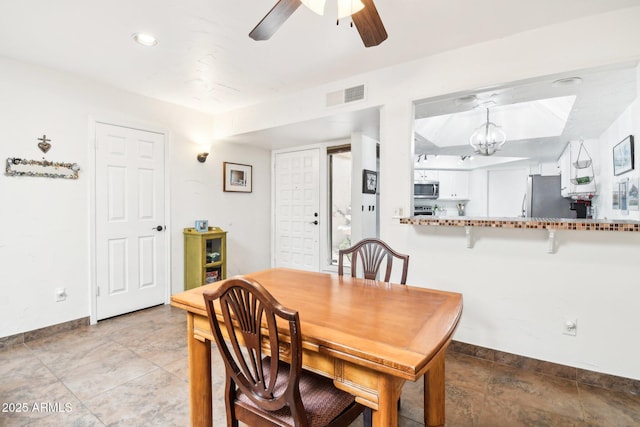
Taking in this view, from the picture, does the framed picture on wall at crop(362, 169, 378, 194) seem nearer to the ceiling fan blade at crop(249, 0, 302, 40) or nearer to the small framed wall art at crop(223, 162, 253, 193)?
the small framed wall art at crop(223, 162, 253, 193)

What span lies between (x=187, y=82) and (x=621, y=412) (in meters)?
4.25

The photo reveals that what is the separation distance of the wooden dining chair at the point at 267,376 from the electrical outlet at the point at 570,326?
1797mm

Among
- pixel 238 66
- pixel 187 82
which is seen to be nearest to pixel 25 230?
pixel 187 82

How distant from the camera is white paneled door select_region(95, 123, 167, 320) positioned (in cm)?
328

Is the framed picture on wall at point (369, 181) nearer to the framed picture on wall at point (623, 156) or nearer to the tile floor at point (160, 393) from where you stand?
the tile floor at point (160, 393)

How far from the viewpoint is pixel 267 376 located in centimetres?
136

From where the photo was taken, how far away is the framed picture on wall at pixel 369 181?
4.10m

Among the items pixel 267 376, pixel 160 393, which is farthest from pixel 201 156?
pixel 267 376

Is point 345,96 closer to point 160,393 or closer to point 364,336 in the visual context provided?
point 364,336

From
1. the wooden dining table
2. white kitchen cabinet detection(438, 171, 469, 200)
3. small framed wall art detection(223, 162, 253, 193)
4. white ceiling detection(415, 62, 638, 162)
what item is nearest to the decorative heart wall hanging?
small framed wall art detection(223, 162, 253, 193)

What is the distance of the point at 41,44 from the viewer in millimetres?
2463

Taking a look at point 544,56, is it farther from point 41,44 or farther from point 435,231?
point 41,44

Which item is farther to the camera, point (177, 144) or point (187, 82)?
point (177, 144)

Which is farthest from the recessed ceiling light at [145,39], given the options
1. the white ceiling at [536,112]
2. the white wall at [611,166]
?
the white wall at [611,166]
